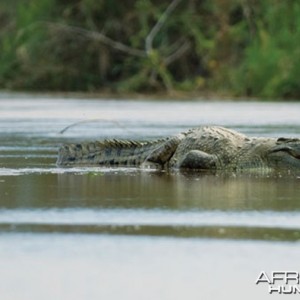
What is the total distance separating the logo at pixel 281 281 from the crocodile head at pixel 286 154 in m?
6.99

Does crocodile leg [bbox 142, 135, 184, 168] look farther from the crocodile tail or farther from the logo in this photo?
the logo

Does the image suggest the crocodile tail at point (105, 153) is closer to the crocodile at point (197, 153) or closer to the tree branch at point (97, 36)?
the crocodile at point (197, 153)

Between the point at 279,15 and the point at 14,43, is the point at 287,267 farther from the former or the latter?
the point at 14,43

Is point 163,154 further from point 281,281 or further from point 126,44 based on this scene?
point 126,44

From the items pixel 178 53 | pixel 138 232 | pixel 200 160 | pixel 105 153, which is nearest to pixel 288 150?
pixel 200 160

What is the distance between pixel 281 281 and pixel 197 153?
7657 millimetres

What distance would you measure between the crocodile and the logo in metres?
7.04

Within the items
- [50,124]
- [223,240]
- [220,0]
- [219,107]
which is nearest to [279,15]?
[220,0]

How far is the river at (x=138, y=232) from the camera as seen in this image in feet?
27.2

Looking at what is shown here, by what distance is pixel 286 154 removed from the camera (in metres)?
15.5

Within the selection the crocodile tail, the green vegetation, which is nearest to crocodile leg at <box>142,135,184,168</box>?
the crocodile tail

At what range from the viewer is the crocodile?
15641 millimetres

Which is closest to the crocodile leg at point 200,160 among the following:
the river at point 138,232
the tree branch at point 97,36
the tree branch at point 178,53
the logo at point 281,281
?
the river at point 138,232

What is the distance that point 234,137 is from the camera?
1617cm
